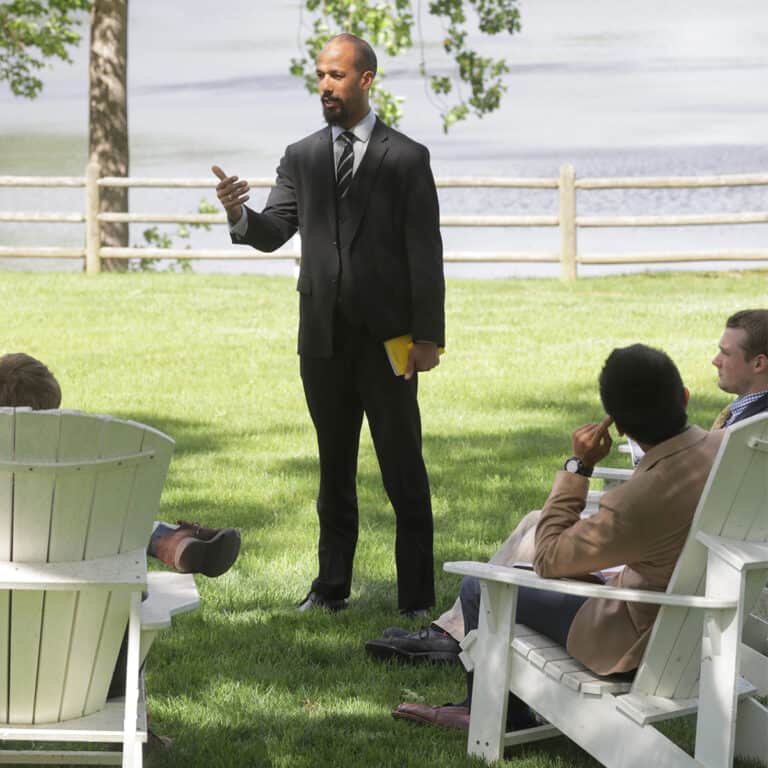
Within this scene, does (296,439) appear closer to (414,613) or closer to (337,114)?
(414,613)

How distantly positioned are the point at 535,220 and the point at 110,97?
23.4 ft

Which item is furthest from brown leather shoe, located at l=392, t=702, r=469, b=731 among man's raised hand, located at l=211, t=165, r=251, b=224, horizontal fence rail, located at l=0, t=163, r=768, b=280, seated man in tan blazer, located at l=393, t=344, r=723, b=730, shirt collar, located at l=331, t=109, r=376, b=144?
horizontal fence rail, located at l=0, t=163, r=768, b=280

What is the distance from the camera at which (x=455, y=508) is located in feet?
25.8

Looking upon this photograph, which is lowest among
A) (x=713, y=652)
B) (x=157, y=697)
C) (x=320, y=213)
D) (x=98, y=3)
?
(x=157, y=697)

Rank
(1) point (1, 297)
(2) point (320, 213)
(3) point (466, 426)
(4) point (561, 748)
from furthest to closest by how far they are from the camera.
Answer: (1) point (1, 297), (3) point (466, 426), (2) point (320, 213), (4) point (561, 748)

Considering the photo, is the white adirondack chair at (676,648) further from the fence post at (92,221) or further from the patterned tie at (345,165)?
the fence post at (92,221)

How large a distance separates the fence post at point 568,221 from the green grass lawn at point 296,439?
1.66 feet

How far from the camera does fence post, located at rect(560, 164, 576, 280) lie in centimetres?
1808

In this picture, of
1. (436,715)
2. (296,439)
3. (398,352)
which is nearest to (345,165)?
(398,352)

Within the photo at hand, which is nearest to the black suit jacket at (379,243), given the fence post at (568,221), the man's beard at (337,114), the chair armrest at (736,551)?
the man's beard at (337,114)

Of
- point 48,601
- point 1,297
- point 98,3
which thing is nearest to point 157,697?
point 48,601

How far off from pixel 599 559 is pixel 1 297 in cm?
1411

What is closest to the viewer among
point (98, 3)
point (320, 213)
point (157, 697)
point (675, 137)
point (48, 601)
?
point (48, 601)

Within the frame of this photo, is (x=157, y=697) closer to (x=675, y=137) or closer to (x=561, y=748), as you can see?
(x=561, y=748)
